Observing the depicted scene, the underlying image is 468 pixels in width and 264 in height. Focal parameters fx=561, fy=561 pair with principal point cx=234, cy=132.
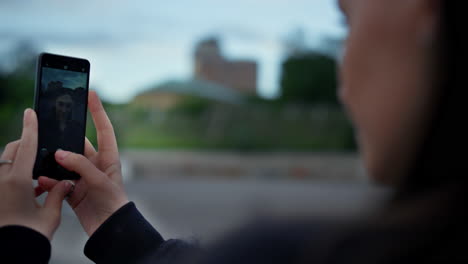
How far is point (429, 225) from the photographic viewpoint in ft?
1.86

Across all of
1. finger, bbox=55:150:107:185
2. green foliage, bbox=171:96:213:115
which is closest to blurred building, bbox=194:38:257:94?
green foliage, bbox=171:96:213:115

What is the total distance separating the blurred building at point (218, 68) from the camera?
9547 mm

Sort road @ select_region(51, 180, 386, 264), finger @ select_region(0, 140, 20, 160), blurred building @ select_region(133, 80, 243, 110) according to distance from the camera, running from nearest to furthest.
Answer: road @ select_region(51, 180, 386, 264), finger @ select_region(0, 140, 20, 160), blurred building @ select_region(133, 80, 243, 110)

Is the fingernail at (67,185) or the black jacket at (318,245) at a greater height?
the black jacket at (318,245)

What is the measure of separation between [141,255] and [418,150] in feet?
2.11

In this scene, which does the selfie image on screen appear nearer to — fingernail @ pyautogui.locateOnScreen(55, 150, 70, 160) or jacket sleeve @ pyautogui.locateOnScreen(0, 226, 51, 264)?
fingernail @ pyautogui.locateOnScreen(55, 150, 70, 160)

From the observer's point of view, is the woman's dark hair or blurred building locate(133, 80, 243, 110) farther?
blurred building locate(133, 80, 243, 110)

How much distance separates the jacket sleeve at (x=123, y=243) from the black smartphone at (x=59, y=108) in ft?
0.39

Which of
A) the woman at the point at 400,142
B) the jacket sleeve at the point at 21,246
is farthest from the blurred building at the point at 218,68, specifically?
the woman at the point at 400,142

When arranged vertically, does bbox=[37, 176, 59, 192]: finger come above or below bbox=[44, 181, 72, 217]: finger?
below

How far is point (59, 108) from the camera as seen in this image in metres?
1.14

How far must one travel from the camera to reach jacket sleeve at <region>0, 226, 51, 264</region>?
2.79ft

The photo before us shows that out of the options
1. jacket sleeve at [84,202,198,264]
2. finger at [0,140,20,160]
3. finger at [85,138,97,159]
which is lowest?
jacket sleeve at [84,202,198,264]

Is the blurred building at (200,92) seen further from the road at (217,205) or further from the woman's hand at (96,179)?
the woman's hand at (96,179)
